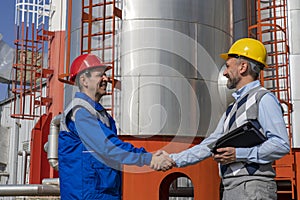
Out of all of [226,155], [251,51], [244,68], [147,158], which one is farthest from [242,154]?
[147,158]

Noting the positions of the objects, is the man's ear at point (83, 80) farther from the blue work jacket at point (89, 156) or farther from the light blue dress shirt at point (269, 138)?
the light blue dress shirt at point (269, 138)

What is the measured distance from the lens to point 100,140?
3.61 m

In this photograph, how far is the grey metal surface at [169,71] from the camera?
708cm

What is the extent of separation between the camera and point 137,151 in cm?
379

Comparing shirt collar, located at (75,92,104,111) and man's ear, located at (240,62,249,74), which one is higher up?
man's ear, located at (240,62,249,74)

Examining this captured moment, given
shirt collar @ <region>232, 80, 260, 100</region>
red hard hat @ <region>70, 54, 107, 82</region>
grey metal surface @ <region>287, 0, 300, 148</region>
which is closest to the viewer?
shirt collar @ <region>232, 80, 260, 100</region>

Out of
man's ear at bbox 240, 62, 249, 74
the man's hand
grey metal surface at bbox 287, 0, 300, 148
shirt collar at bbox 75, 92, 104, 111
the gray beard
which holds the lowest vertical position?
the man's hand

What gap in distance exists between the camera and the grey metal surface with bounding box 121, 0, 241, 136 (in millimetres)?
7078

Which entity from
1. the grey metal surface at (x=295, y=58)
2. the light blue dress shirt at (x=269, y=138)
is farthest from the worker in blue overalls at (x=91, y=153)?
the grey metal surface at (x=295, y=58)

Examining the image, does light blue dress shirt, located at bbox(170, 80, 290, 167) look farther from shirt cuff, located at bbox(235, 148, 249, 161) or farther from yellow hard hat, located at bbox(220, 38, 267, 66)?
yellow hard hat, located at bbox(220, 38, 267, 66)

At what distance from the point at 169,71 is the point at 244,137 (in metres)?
4.20

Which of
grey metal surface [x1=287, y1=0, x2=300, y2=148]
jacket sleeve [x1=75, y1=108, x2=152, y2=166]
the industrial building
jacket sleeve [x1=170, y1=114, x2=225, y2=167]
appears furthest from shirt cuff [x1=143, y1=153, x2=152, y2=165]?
grey metal surface [x1=287, y1=0, x2=300, y2=148]

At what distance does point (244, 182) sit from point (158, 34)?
438 cm

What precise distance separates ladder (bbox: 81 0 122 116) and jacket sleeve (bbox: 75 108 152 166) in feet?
11.3
